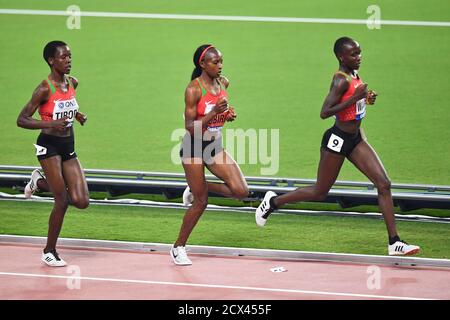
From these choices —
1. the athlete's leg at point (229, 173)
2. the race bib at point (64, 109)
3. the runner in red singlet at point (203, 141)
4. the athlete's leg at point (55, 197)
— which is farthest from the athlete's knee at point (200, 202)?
the race bib at point (64, 109)

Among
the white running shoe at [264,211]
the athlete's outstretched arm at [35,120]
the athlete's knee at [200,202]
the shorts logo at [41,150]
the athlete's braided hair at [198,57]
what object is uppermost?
the athlete's braided hair at [198,57]

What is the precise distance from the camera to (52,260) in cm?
1303

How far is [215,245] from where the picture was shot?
14.1 meters

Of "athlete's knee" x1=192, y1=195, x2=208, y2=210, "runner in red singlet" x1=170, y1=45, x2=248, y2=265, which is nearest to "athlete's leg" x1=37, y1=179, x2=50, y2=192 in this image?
"runner in red singlet" x1=170, y1=45, x2=248, y2=265

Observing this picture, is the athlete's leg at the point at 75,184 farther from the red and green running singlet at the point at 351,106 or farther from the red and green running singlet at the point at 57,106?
the red and green running singlet at the point at 351,106

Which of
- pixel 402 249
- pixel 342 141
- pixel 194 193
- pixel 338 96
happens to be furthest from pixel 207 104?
pixel 402 249

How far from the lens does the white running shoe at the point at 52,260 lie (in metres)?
13.0

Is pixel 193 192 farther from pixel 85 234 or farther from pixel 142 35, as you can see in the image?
pixel 142 35

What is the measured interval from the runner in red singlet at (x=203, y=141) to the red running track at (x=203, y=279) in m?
0.51

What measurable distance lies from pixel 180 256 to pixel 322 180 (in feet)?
6.43

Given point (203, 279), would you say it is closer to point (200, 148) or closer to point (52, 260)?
point (200, 148)

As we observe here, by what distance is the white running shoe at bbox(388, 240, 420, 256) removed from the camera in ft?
41.8

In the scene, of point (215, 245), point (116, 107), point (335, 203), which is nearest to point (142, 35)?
point (116, 107)

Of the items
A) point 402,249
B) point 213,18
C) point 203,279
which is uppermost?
point 213,18
